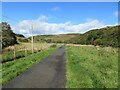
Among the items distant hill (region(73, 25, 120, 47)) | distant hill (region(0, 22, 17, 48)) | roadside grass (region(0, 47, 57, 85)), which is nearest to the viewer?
roadside grass (region(0, 47, 57, 85))

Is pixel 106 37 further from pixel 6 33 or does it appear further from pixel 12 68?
pixel 12 68

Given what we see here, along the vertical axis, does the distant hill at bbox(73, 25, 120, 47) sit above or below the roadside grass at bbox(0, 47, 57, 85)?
above

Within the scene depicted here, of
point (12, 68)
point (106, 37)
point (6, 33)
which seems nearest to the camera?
point (12, 68)

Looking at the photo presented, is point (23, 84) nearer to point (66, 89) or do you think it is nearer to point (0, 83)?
point (0, 83)

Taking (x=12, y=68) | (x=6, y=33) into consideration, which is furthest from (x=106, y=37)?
(x=12, y=68)

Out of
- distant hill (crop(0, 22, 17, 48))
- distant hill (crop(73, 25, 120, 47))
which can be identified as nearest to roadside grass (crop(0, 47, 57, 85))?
distant hill (crop(0, 22, 17, 48))

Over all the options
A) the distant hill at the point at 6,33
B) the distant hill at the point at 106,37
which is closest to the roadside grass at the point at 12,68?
the distant hill at the point at 6,33

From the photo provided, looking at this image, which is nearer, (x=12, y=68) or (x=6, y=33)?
(x=12, y=68)

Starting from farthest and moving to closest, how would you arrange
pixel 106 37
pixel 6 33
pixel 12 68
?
pixel 106 37 → pixel 6 33 → pixel 12 68

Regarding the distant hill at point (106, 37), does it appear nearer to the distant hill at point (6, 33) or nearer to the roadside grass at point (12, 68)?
the distant hill at point (6, 33)

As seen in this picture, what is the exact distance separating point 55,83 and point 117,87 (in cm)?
298

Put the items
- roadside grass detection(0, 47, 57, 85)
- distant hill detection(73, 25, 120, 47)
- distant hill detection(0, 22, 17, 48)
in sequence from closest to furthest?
1. roadside grass detection(0, 47, 57, 85)
2. distant hill detection(0, 22, 17, 48)
3. distant hill detection(73, 25, 120, 47)

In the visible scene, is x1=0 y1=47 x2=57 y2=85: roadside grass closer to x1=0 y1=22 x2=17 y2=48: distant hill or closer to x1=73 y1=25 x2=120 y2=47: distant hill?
x1=0 y1=22 x2=17 y2=48: distant hill

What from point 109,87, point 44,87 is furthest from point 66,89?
point 109,87
